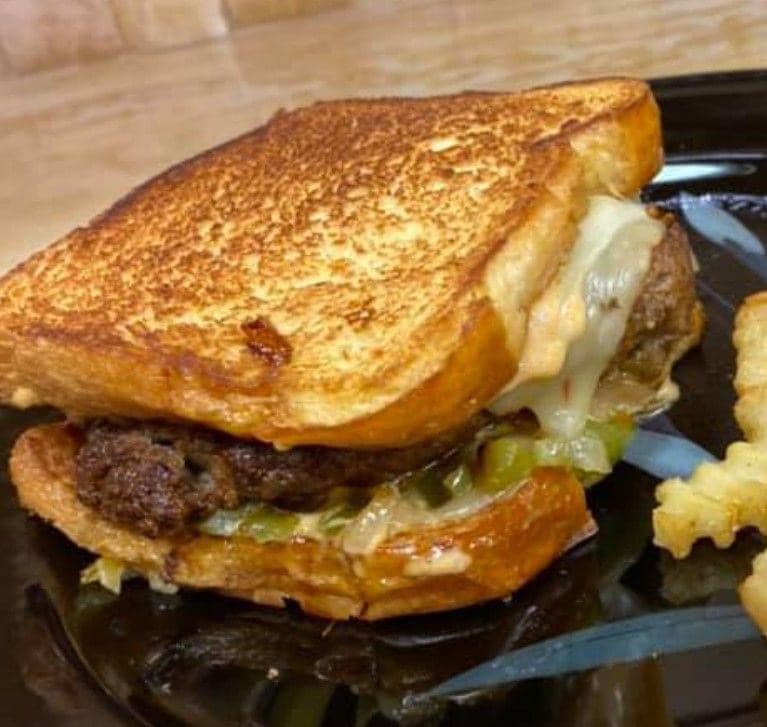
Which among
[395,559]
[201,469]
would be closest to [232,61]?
[201,469]

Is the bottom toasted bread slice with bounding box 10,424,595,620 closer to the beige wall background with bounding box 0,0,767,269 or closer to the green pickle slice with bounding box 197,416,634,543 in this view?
the green pickle slice with bounding box 197,416,634,543

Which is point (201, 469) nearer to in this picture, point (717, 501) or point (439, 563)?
point (439, 563)

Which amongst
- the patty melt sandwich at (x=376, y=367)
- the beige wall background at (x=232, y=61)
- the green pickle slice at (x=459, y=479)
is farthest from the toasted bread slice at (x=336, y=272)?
the beige wall background at (x=232, y=61)

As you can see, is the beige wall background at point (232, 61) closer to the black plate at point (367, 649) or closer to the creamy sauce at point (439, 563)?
the black plate at point (367, 649)

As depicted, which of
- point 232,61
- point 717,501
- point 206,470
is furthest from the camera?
point 232,61

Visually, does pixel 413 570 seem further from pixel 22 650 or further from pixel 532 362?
pixel 22 650
